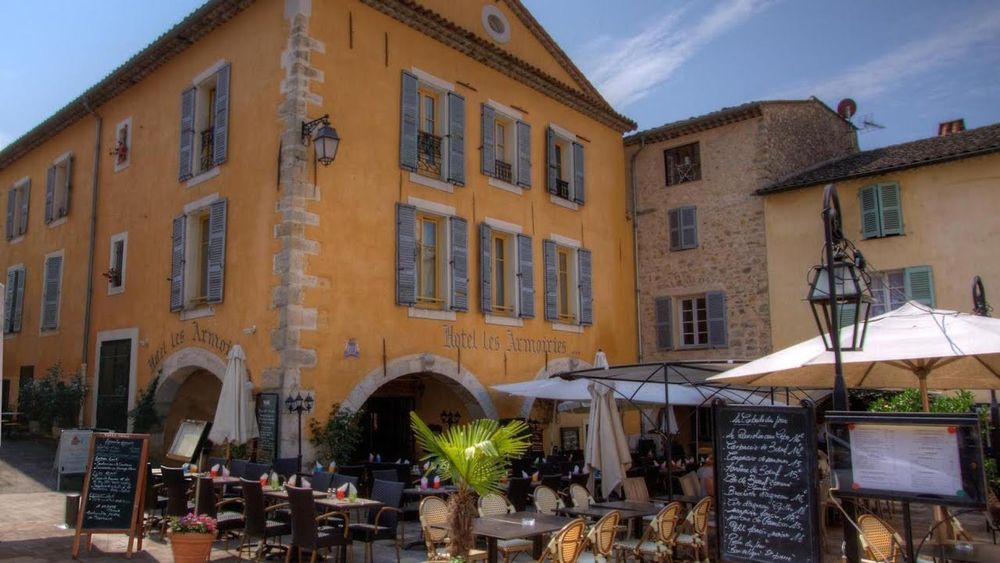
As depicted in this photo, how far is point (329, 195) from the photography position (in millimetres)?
11375

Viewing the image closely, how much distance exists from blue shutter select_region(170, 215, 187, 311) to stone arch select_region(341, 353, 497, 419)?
11.3 feet

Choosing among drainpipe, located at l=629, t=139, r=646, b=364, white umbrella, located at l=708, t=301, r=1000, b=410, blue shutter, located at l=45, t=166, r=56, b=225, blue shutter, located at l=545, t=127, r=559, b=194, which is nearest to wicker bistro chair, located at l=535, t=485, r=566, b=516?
white umbrella, located at l=708, t=301, r=1000, b=410

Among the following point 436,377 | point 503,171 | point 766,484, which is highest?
point 503,171

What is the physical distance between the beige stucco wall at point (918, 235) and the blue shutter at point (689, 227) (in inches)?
61.0

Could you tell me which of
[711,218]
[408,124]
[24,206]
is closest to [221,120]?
[408,124]

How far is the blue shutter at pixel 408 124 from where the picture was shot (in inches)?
493

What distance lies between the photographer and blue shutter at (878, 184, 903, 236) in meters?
14.9

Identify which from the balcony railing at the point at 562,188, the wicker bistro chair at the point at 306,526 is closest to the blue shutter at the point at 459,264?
the balcony railing at the point at 562,188

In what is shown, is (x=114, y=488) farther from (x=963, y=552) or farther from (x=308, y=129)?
(x=963, y=552)

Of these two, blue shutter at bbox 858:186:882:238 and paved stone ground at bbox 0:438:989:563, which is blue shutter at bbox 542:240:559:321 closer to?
paved stone ground at bbox 0:438:989:563

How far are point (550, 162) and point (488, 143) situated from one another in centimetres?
194

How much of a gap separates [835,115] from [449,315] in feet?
38.6

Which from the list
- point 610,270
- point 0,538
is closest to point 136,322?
point 0,538

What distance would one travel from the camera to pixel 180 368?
493 inches
